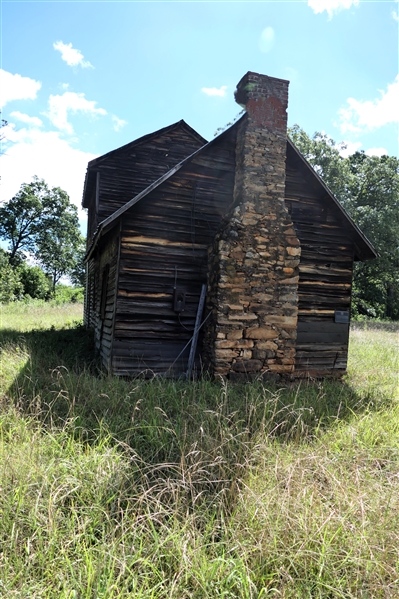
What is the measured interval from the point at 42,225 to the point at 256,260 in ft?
131

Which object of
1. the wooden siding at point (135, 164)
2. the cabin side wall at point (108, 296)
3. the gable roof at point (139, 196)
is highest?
the wooden siding at point (135, 164)

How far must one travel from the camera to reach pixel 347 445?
4.50 metres

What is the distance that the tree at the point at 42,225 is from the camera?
40562 mm

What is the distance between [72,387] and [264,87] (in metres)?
7.17

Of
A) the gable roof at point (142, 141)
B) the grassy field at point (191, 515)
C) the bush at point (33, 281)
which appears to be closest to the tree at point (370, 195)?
the gable roof at point (142, 141)

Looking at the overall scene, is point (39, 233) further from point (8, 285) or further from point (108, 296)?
point (108, 296)

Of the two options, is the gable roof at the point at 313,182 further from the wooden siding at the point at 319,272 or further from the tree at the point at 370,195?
the tree at the point at 370,195

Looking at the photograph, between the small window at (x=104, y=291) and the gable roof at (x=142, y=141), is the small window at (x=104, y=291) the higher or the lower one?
the lower one

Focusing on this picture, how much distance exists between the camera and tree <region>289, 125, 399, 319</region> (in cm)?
2725

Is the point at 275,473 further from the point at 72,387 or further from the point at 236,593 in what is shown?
the point at 72,387

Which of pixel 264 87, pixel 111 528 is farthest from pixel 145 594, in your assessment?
pixel 264 87

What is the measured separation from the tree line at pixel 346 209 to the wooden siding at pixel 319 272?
19.9 m

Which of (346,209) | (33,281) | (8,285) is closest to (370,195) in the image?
(346,209)

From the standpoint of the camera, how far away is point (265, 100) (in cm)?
804
